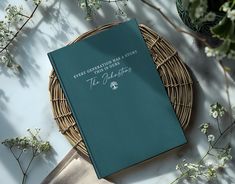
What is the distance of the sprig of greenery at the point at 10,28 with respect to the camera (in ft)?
4.11

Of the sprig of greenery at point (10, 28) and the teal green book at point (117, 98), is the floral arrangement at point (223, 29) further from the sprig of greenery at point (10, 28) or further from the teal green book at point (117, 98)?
the sprig of greenery at point (10, 28)

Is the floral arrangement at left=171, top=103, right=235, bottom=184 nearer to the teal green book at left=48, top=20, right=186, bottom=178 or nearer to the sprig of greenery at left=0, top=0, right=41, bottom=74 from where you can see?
the teal green book at left=48, top=20, right=186, bottom=178

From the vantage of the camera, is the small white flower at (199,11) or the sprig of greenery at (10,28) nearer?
the small white flower at (199,11)

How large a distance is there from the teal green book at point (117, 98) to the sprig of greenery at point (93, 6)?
0.05 metres

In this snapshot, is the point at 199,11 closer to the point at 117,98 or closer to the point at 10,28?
the point at 117,98

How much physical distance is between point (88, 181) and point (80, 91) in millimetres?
215

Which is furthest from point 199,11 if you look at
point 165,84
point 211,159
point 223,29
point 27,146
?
point 27,146

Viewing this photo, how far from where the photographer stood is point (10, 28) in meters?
1.28

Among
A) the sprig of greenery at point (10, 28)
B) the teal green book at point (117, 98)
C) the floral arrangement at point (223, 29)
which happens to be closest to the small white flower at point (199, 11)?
the floral arrangement at point (223, 29)

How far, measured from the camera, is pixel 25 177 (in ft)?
A: 4.16

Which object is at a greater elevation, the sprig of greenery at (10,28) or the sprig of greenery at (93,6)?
the sprig of greenery at (10,28)

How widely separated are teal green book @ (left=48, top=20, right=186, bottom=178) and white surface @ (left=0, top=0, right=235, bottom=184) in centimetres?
5

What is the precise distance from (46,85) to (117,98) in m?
0.17

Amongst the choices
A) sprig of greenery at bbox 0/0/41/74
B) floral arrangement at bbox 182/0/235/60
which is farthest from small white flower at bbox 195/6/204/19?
sprig of greenery at bbox 0/0/41/74
